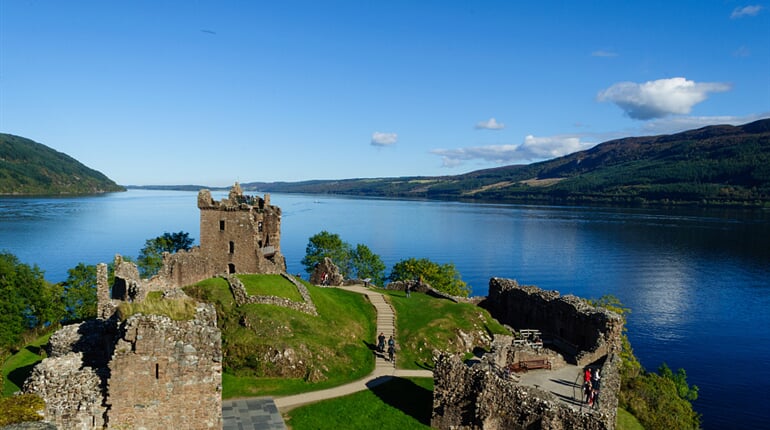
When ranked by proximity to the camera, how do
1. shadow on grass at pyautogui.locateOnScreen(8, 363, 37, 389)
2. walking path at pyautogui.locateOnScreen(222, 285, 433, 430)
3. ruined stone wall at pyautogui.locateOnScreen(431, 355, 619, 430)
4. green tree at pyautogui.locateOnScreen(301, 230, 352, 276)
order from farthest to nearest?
green tree at pyautogui.locateOnScreen(301, 230, 352, 276), shadow on grass at pyautogui.locateOnScreen(8, 363, 37, 389), walking path at pyautogui.locateOnScreen(222, 285, 433, 430), ruined stone wall at pyautogui.locateOnScreen(431, 355, 619, 430)

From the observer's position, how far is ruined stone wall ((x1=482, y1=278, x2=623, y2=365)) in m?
31.4

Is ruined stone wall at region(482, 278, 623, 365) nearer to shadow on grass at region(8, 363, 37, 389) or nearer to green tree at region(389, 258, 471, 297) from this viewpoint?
green tree at region(389, 258, 471, 297)

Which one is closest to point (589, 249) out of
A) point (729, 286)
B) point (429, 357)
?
point (729, 286)

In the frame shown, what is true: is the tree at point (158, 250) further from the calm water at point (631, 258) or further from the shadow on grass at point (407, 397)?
the shadow on grass at point (407, 397)

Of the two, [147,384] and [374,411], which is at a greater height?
[147,384]

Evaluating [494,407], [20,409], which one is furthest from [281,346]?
[20,409]

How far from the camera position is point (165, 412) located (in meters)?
14.0

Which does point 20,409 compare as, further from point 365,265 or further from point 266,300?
point 365,265

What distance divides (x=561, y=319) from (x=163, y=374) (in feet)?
95.0

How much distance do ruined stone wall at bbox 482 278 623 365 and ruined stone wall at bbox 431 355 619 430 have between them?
6.58 m

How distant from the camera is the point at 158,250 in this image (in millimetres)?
70000

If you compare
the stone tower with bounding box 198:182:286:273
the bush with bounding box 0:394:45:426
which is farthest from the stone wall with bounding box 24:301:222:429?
the stone tower with bounding box 198:182:286:273

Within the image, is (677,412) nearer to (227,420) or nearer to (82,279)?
(227,420)

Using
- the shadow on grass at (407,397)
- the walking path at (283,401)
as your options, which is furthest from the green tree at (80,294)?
the shadow on grass at (407,397)
